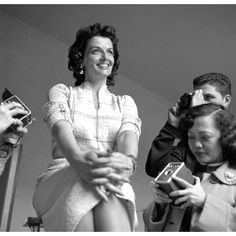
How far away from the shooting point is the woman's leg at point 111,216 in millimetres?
992

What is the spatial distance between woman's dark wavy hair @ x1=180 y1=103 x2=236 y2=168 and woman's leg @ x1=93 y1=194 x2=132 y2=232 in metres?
0.37

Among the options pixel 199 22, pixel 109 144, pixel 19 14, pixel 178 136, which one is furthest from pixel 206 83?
pixel 19 14

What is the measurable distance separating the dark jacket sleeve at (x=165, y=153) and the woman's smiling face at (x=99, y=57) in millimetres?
269

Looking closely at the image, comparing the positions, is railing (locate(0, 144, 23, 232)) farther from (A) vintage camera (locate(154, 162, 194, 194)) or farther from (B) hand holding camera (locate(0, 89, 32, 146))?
(A) vintage camera (locate(154, 162, 194, 194))

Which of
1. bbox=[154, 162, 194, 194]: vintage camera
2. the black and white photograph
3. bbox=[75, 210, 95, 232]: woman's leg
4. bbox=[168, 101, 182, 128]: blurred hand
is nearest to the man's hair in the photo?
→ the black and white photograph

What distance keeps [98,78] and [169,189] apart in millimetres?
423

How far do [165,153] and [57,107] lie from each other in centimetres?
39

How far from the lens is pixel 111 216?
995mm

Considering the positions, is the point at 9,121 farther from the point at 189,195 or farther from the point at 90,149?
the point at 189,195

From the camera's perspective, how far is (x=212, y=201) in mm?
1092

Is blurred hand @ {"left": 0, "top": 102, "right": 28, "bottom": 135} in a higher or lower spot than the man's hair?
lower

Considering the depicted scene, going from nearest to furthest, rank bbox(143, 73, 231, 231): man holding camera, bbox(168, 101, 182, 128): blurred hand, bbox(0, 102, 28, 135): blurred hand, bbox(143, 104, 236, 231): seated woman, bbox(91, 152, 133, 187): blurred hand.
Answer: bbox(91, 152, 133, 187): blurred hand → bbox(143, 104, 236, 231): seated woman → bbox(0, 102, 28, 135): blurred hand → bbox(143, 73, 231, 231): man holding camera → bbox(168, 101, 182, 128): blurred hand

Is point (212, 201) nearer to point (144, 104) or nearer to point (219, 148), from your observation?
point (219, 148)

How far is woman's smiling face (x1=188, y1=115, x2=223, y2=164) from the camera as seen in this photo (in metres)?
1.21
